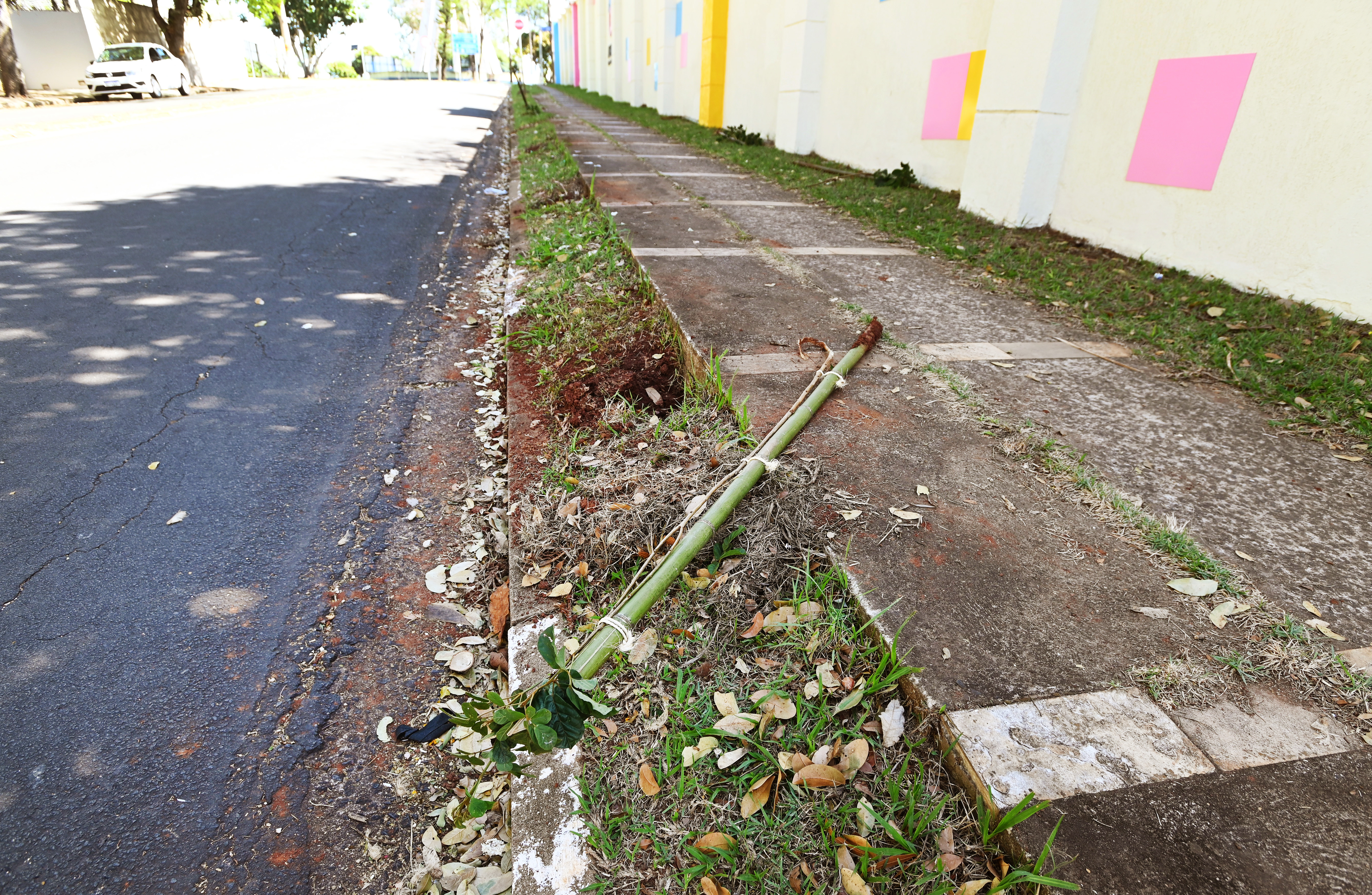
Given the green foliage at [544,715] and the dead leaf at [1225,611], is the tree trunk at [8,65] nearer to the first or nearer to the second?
the green foliage at [544,715]

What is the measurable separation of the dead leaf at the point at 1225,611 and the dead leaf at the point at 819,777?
1.03 metres

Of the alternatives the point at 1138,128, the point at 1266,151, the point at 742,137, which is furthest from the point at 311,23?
the point at 1266,151

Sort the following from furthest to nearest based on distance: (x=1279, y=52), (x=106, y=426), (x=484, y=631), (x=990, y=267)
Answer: (x=990, y=267)
(x=1279, y=52)
(x=106, y=426)
(x=484, y=631)

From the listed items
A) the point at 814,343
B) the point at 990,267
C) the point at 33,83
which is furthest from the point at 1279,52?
the point at 33,83

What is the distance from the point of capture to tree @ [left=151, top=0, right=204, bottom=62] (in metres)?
24.4

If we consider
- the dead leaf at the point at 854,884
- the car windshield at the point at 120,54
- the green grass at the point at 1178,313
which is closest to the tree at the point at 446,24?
the car windshield at the point at 120,54

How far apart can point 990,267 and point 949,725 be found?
3.97m

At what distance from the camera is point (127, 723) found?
5.55ft

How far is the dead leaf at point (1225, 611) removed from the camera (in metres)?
1.64

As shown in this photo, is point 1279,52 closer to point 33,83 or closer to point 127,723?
point 127,723

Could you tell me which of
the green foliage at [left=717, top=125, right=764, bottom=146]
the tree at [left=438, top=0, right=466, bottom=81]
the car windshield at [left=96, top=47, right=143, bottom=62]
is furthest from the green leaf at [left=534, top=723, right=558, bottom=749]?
the tree at [left=438, top=0, right=466, bottom=81]

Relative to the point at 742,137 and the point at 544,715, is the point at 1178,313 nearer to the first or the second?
the point at 544,715

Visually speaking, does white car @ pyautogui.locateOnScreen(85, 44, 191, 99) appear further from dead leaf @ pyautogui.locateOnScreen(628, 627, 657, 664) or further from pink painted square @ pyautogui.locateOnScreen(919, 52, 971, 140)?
dead leaf @ pyautogui.locateOnScreen(628, 627, 657, 664)

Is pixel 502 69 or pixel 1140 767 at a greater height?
pixel 502 69
